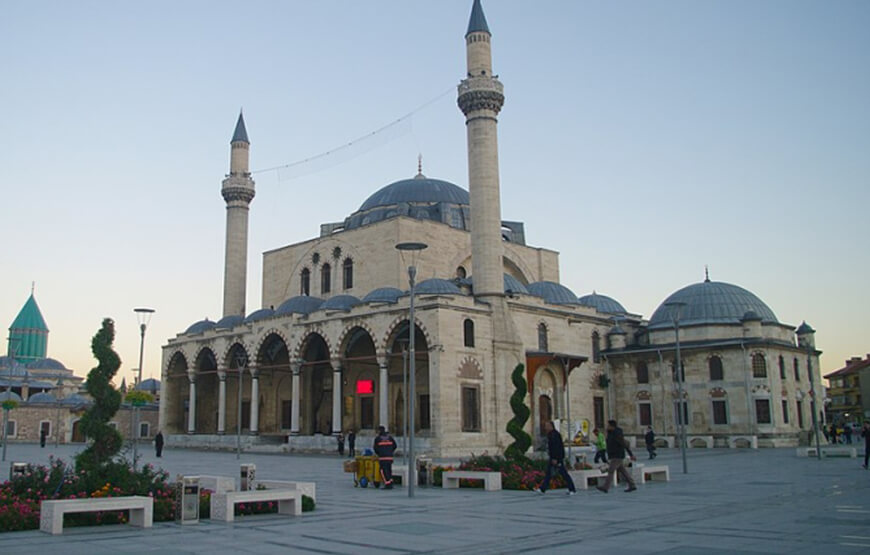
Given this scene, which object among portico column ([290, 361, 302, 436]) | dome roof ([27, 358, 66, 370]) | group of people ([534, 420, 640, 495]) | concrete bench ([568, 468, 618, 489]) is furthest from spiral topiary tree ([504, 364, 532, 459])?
dome roof ([27, 358, 66, 370])

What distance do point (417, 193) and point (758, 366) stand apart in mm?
21175

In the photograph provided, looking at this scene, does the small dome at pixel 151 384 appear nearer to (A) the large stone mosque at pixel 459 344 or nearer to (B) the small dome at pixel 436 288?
(A) the large stone mosque at pixel 459 344

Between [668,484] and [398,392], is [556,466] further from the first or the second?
[398,392]

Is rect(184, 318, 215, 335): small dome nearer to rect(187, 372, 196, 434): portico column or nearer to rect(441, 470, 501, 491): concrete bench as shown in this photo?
rect(187, 372, 196, 434): portico column

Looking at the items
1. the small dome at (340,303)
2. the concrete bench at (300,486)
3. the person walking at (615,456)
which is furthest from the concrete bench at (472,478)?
the small dome at (340,303)

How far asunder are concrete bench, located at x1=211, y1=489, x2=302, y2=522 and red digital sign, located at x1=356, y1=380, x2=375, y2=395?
2482 cm

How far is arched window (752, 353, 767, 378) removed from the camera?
3644cm

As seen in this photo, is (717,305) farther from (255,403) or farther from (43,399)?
(43,399)

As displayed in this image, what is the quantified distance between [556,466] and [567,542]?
6.18 m

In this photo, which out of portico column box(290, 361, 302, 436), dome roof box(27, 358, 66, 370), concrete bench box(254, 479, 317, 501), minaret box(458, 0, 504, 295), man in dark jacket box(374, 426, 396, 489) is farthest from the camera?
dome roof box(27, 358, 66, 370)

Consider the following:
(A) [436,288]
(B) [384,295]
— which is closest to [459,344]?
(A) [436,288]

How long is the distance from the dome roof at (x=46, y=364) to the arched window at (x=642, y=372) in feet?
204

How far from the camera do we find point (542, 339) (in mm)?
38000

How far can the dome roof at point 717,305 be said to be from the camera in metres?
39.2
